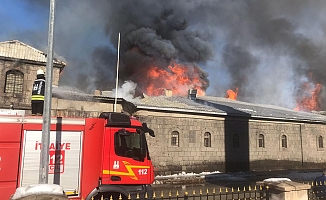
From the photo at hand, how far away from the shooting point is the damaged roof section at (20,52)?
57.6 ft

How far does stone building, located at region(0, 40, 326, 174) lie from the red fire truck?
9.34 metres

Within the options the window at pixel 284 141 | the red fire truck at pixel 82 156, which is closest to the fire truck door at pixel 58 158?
the red fire truck at pixel 82 156

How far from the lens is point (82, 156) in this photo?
6.44 meters

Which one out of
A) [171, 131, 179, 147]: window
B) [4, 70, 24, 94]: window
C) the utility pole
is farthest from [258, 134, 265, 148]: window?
the utility pole

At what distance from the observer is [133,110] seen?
16641mm

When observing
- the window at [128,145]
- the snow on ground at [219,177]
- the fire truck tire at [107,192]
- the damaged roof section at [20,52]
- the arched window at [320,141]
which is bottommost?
the snow on ground at [219,177]

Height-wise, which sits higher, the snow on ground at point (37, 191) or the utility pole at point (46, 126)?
the utility pole at point (46, 126)

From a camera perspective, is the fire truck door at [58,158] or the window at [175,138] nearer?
the fire truck door at [58,158]

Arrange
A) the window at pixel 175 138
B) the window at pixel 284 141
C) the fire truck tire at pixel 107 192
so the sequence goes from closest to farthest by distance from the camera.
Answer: the fire truck tire at pixel 107 192, the window at pixel 175 138, the window at pixel 284 141

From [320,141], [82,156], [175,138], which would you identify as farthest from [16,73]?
[320,141]

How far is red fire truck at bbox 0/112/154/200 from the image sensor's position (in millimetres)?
5848

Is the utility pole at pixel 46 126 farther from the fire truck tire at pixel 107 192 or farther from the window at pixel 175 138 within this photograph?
the window at pixel 175 138

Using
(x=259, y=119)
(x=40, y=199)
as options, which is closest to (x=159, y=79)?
(x=259, y=119)

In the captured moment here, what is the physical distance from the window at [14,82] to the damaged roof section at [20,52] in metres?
1.03
